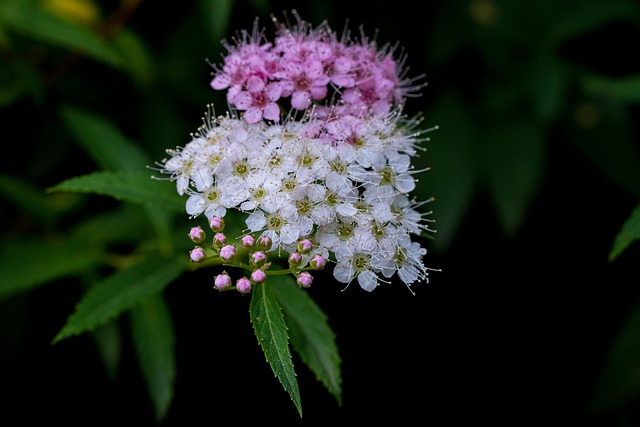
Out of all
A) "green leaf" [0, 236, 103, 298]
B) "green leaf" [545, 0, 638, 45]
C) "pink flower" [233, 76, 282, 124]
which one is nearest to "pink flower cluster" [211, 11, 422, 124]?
"pink flower" [233, 76, 282, 124]

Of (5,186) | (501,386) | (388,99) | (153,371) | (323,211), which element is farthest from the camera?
(501,386)

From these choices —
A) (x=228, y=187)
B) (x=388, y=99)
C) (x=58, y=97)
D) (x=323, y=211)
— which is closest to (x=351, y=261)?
(x=323, y=211)

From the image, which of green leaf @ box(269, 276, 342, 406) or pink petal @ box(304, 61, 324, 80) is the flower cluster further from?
green leaf @ box(269, 276, 342, 406)

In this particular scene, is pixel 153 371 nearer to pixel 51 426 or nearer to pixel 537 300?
pixel 51 426

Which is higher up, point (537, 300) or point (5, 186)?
point (5, 186)

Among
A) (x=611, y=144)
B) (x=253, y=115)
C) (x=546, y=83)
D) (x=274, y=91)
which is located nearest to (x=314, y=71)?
(x=274, y=91)
